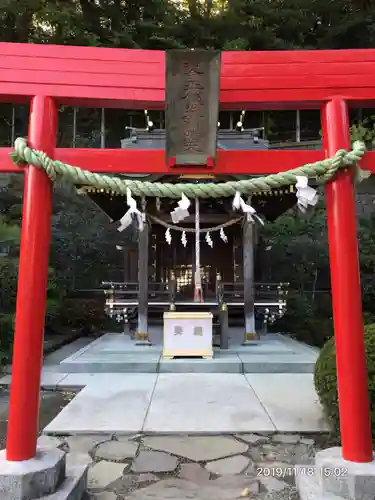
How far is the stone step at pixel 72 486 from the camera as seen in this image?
2555 mm

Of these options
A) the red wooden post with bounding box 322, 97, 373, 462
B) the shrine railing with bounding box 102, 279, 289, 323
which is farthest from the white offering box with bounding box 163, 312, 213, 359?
the red wooden post with bounding box 322, 97, 373, 462

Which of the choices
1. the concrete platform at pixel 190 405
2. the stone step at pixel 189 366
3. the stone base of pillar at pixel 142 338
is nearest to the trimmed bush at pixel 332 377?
the concrete platform at pixel 190 405

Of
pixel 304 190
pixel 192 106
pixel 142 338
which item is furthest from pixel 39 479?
pixel 142 338

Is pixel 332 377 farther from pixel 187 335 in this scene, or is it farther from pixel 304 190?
pixel 187 335

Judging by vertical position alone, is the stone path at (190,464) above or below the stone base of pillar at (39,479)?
below

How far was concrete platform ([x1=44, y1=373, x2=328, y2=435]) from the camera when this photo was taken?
14.3ft

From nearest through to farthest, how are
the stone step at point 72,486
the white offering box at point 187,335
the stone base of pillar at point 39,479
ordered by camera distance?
the stone base of pillar at point 39,479 < the stone step at point 72,486 < the white offering box at point 187,335

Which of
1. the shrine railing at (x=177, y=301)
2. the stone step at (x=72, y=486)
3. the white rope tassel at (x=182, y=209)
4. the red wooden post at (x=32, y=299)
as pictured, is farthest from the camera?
the shrine railing at (x=177, y=301)

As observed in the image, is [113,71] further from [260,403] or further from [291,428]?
[260,403]

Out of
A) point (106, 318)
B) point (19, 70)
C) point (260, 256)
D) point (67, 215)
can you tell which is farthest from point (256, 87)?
point (67, 215)

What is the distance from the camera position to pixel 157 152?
309 cm
